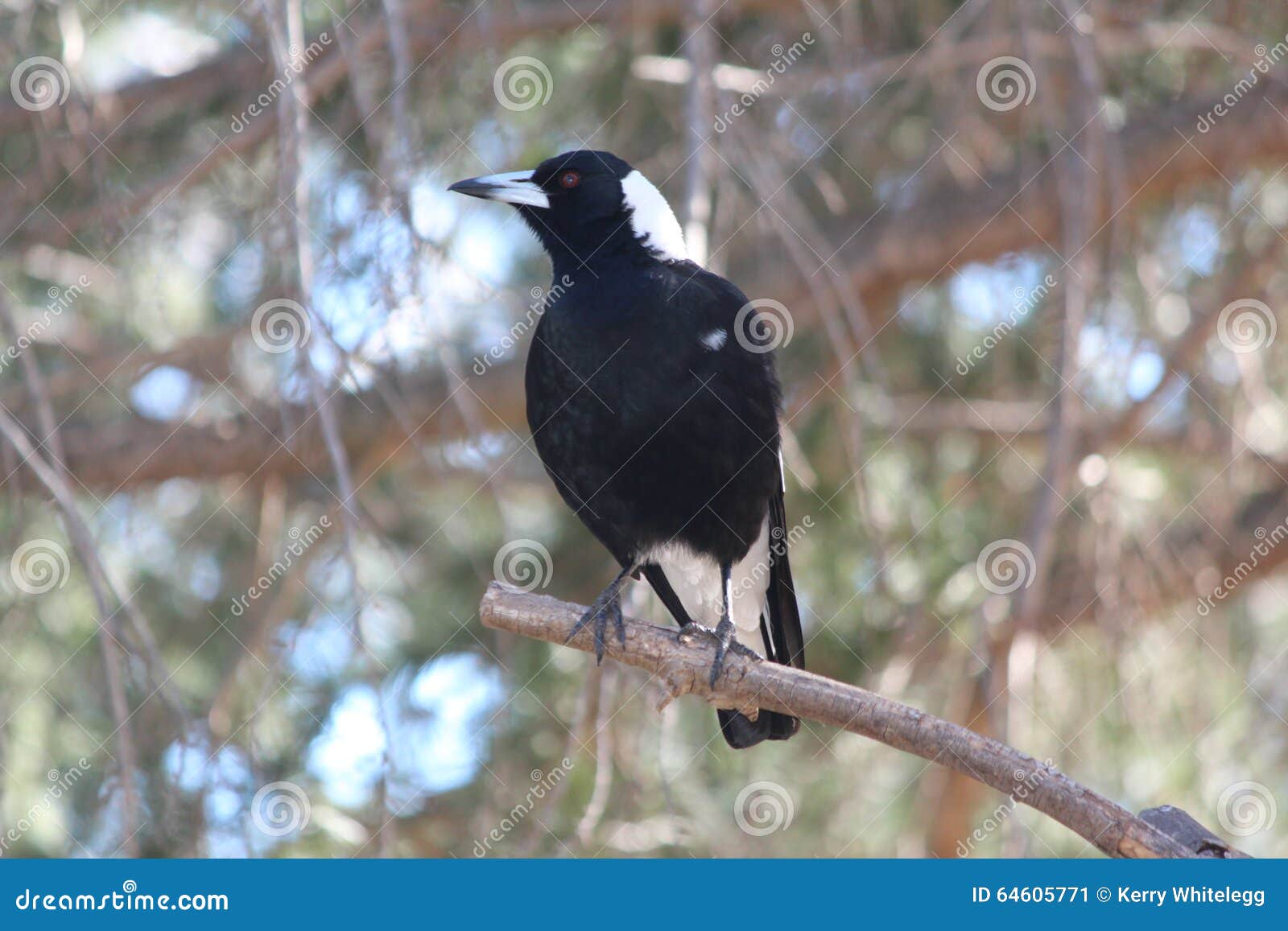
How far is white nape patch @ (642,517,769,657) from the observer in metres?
3.32

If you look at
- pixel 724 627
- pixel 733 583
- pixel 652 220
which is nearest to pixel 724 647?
pixel 724 627

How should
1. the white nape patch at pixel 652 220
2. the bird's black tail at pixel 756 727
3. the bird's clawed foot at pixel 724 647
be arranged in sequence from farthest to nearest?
the white nape patch at pixel 652 220 < the bird's black tail at pixel 756 727 < the bird's clawed foot at pixel 724 647

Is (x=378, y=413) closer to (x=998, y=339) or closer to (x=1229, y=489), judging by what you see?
(x=998, y=339)

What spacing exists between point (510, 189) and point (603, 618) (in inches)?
45.2

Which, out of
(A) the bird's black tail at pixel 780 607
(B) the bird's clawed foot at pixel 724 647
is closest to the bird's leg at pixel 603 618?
(B) the bird's clawed foot at pixel 724 647

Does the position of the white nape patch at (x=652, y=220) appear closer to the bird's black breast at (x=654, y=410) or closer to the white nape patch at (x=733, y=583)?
the bird's black breast at (x=654, y=410)

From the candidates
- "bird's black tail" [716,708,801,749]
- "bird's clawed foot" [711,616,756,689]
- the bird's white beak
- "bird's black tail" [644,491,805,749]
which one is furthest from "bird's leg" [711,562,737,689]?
the bird's white beak

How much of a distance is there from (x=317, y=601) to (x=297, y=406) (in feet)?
1.95

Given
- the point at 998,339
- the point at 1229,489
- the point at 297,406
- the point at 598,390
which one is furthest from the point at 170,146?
the point at 1229,489

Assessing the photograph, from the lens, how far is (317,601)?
2461 mm

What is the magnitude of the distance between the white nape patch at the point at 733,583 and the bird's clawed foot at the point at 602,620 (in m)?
0.38

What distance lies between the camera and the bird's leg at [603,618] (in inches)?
103

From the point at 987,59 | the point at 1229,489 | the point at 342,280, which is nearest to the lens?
the point at 342,280

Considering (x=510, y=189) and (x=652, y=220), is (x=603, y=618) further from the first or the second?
(x=510, y=189)
